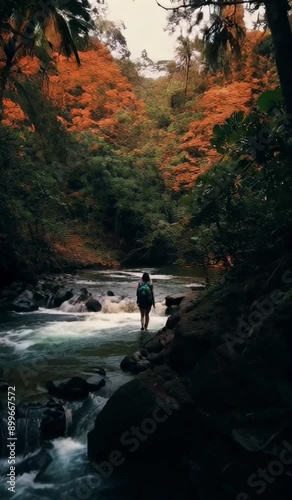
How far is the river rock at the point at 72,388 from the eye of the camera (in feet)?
21.4

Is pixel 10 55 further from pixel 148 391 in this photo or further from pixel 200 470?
pixel 200 470

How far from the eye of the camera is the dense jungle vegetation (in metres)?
6.06

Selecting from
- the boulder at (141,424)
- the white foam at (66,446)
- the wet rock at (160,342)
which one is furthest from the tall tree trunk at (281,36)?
the white foam at (66,446)

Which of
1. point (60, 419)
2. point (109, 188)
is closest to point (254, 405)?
point (60, 419)

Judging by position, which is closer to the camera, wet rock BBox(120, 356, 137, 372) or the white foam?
the white foam

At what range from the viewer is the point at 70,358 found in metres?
8.62

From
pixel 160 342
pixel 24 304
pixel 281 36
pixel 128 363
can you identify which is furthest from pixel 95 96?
pixel 281 36

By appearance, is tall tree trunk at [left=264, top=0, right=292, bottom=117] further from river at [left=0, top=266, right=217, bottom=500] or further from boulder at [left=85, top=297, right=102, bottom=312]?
boulder at [left=85, top=297, right=102, bottom=312]

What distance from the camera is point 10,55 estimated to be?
544 inches

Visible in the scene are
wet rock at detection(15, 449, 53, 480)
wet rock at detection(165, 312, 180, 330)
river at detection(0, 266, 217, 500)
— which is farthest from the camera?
wet rock at detection(165, 312, 180, 330)

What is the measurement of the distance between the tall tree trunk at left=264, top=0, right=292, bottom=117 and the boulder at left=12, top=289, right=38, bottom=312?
411 inches

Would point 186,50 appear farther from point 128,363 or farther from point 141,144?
point 141,144

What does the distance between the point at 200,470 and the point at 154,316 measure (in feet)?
26.0

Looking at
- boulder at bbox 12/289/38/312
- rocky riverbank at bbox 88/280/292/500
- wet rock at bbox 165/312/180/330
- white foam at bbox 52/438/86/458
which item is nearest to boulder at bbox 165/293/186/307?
wet rock at bbox 165/312/180/330
